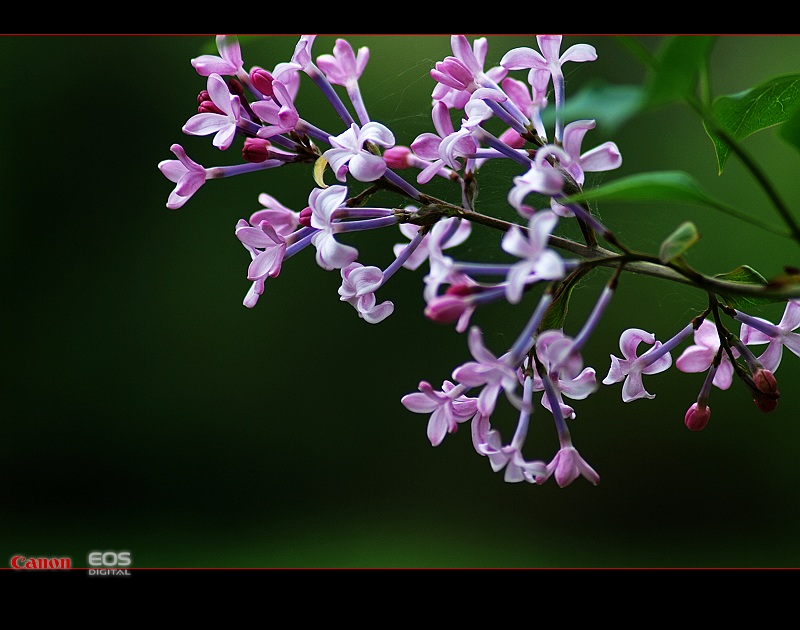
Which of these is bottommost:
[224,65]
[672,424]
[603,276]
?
[224,65]

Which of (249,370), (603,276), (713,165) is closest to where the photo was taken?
(603,276)

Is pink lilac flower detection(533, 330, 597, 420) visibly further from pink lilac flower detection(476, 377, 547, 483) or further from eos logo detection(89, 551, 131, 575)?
eos logo detection(89, 551, 131, 575)

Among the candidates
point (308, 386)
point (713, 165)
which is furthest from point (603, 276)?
point (308, 386)

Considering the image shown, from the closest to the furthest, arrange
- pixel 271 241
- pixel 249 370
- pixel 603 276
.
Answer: pixel 271 241, pixel 603 276, pixel 249 370

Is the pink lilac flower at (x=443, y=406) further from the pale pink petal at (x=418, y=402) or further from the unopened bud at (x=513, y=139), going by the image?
the unopened bud at (x=513, y=139)

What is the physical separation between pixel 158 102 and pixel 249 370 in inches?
23.8

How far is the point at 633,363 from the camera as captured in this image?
0.36 meters

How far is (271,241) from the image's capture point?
333 mm

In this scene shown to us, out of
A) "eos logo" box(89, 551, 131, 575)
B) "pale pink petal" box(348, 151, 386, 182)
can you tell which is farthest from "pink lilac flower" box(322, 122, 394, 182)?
"eos logo" box(89, 551, 131, 575)

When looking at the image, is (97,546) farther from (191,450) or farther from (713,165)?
(713,165)

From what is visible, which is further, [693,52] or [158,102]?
[158,102]

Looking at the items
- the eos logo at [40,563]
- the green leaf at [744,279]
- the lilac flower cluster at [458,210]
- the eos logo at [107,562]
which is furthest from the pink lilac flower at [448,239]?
the eos logo at [40,563]

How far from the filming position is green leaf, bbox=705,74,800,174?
1.06 ft

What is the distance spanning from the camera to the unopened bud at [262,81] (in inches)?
12.7
